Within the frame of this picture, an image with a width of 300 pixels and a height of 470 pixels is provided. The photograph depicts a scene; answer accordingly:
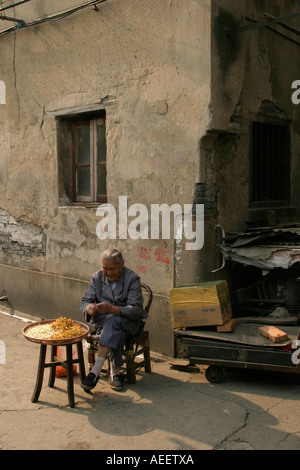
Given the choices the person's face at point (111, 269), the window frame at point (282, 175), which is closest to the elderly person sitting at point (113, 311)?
the person's face at point (111, 269)

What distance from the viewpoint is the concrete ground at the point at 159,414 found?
3.66 meters

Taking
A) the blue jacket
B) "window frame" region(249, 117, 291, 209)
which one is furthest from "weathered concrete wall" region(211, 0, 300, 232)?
the blue jacket

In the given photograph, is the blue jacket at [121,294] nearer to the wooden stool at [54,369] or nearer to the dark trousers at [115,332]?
the dark trousers at [115,332]

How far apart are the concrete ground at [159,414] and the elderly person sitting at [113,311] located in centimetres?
29

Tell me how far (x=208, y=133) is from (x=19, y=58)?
12.6 feet

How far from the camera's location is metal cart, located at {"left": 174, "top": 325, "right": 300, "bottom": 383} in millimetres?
4426

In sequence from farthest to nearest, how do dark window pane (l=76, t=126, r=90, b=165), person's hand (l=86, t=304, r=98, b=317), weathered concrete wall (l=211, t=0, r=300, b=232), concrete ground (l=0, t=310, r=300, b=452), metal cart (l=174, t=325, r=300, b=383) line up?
dark window pane (l=76, t=126, r=90, b=165) → weathered concrete wall (l=211, t=0, r=300, b=232) → person's hand (l=86, t=304, r=98, b=317) → metal cart (l=174, t=325, r=300, b=383) → concrete ground (l=0, t=310, r=300, b=452)

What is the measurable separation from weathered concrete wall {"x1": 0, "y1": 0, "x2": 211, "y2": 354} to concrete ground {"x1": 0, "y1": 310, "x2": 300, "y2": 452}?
1030 mm

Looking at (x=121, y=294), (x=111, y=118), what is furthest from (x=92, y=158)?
(x=121, y=294)

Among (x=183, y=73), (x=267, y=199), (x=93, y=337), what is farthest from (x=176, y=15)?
(x=93, y=337)

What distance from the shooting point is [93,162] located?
22.1ft

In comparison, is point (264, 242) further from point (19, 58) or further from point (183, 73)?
point (19, 58)

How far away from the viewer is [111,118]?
6.11 meters

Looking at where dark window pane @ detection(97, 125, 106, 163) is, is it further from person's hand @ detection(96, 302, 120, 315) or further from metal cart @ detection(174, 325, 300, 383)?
metal cart @ detection(174, 325, 300, 383)
